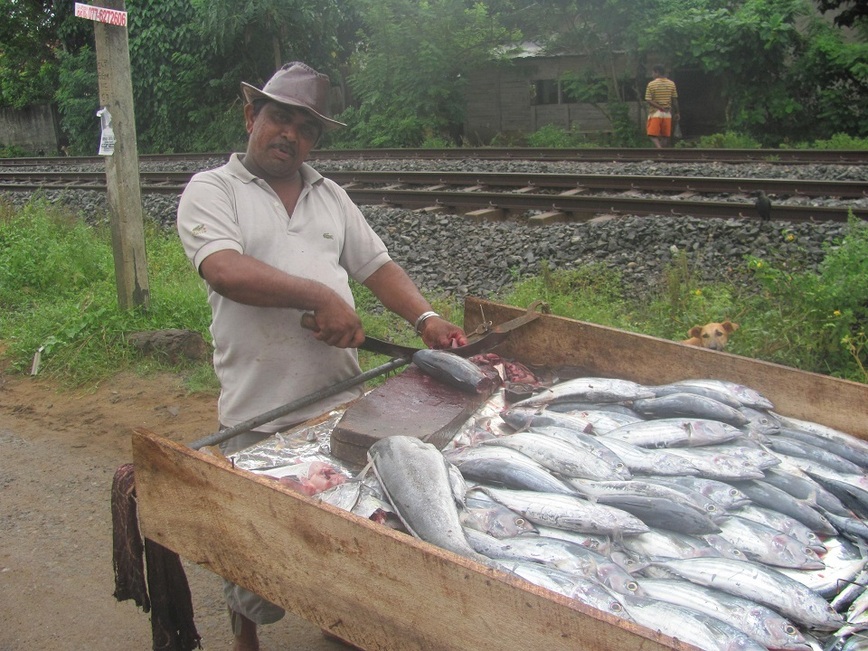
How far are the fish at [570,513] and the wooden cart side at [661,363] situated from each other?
1301mm

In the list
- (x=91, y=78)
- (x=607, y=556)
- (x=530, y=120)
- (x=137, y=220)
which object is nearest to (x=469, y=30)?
(x=530, y=120)

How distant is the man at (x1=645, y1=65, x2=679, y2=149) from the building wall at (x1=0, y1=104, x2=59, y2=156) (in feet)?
74.8

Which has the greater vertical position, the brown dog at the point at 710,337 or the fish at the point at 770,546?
the brown dog at the point at 710,337

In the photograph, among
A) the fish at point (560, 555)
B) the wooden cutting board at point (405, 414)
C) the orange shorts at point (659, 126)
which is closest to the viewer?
the fish at point (560, 555)

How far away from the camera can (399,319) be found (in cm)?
725

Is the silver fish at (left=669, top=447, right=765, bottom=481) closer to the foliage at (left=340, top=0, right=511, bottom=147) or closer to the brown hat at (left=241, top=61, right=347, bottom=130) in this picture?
the brown hat at (left=241, top=61, right=347, bottom=130)

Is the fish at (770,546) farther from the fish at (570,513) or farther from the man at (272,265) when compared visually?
the man at (272,265)

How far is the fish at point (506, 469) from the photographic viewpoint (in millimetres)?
2500

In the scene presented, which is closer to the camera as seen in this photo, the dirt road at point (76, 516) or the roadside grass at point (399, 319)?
the dirt road at point (76, 516)

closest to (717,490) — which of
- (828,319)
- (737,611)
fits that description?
(737,611)

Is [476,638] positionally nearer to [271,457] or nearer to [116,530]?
[271,457]

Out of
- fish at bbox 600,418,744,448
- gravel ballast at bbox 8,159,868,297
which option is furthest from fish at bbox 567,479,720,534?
gravel ballast at bbox 8,159,868,297

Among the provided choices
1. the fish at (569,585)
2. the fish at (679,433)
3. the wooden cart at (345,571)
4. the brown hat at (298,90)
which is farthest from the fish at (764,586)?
the brown hat at (298,90)

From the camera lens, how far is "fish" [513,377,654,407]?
10.5ft
